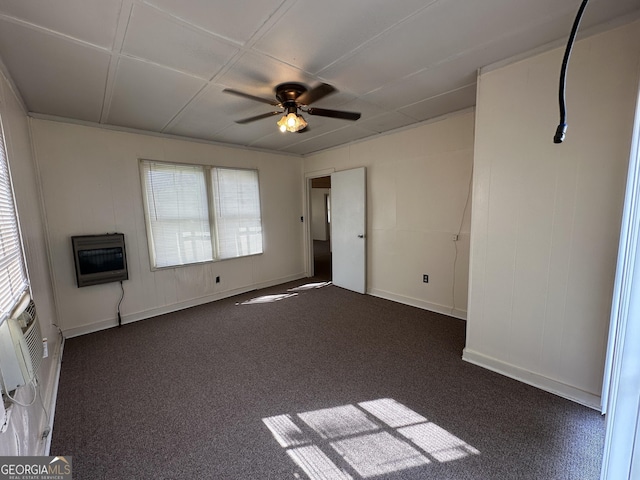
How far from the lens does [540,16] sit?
158cm

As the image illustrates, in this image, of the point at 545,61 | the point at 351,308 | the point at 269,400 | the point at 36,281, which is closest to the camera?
the point at 545,61

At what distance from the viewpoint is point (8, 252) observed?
1452 mm

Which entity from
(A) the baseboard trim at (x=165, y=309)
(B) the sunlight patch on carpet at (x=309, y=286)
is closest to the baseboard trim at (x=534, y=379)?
(B) the sunlight patch on carpet at (x=309, y=286)

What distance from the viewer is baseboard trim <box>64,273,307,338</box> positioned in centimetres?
314

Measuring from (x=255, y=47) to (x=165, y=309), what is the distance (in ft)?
11.3

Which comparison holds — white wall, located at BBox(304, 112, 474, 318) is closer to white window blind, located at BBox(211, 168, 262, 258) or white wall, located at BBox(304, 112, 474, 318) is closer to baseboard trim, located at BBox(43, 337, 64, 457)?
white window blind, located at BBox(211, 168, 262, 258)

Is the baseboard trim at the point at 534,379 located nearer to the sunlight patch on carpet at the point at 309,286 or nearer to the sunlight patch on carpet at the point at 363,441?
the sunlight patch on carpet at the point at 363,441

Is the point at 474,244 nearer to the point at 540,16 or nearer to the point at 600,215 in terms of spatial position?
the point at 600,215

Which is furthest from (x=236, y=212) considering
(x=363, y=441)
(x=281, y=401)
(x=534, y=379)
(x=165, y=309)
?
(x=534, y=379)

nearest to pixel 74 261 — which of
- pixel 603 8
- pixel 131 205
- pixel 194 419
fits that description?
pixel 131 205

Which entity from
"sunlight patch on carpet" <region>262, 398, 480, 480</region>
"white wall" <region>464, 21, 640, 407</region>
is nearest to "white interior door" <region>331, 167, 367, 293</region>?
"white wall" <region>464, 21, 640, 407</region>

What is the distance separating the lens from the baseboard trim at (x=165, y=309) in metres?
3.14

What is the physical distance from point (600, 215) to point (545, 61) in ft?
3.67

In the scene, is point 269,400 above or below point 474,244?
below
